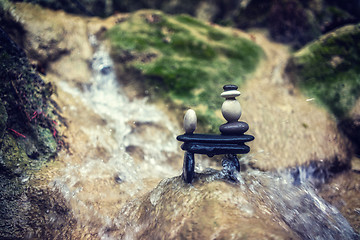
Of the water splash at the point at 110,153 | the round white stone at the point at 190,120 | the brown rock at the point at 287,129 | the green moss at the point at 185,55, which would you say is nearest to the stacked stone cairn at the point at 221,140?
the round white stone at the point at 190,120

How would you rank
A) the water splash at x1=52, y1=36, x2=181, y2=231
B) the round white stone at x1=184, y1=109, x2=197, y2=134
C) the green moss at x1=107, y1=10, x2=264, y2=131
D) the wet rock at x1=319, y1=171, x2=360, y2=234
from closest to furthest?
the round white stone at x1=184, y1=109, x2=197, y2=134, the water splash at x1=52, y1=36, x2=181, y2=231, the wet rock at x1=319, y1=171, x2=360, y2=234, the green moss at x1=107, y1=10, x2=264, y2=131

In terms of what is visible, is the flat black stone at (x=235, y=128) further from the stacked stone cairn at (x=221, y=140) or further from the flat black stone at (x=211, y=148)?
the flat black stone at (x=211, y=148)

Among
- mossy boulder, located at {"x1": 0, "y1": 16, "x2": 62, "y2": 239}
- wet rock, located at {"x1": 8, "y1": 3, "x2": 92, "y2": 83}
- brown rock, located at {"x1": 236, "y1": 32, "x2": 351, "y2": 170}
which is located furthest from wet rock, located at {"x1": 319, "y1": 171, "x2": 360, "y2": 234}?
wet rock, located at {"x1": 8, "y1": 3, "x2": 92, "y2": 83}

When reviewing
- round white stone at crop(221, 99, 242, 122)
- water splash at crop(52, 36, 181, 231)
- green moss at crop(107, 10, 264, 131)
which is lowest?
water splash at crop(52, 36, 181, 231)

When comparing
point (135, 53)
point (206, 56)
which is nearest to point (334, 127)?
point (206, 56)

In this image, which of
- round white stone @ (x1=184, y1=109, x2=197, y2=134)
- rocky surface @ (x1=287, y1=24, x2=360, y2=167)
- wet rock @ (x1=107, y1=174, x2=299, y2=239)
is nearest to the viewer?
wet rock @ (x1=107, y1=174, x2=299, y2=239)

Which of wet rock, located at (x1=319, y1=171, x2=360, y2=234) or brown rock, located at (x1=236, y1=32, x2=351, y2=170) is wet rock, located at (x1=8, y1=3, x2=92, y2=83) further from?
wet rock, located at (x1=319, y1=171, x2=360, y2=234)
